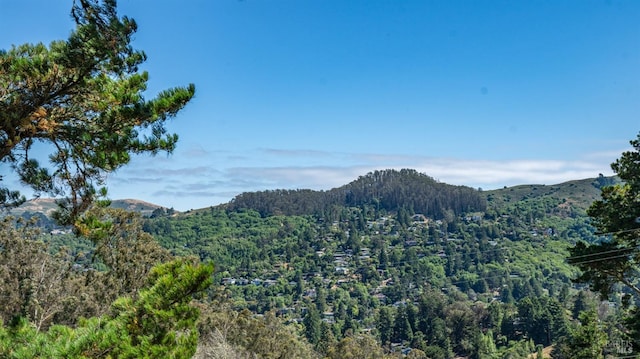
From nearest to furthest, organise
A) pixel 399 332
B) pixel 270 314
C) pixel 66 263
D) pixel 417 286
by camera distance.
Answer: pixel 66 263 < pixel 270 314 < pixel 399 332 < pixel 417 286

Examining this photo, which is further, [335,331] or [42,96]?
[335,331]

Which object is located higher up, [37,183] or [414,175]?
[414,175]

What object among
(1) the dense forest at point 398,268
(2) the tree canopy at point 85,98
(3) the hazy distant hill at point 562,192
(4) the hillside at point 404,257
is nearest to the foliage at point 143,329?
(2) the tree canopy at point 85,98

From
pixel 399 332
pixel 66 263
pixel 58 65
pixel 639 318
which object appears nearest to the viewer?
pixel 58 65

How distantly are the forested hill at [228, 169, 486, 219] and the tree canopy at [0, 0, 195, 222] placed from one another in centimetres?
12073

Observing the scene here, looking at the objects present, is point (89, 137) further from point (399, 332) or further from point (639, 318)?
point (399, 332)

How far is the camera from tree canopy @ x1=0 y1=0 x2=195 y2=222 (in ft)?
10.8

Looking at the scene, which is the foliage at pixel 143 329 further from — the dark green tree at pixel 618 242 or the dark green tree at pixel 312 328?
the dark green tree at pixel 312 328

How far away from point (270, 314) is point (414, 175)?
115148 mm

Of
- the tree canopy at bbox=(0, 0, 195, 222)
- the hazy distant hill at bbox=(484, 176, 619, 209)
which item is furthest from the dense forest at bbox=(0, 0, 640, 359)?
the hazy distant hill at bbox=(484, 176, 619, 209)

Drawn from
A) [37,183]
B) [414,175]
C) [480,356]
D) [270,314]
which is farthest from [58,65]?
[414,175]

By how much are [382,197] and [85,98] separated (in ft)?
434

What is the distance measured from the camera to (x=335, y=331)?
53500 mm

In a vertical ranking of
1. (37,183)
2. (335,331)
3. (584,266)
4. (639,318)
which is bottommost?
(335,331)
